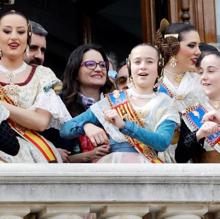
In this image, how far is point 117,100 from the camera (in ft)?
30.9

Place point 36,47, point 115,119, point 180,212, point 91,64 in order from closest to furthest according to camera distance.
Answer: point 180,212, point 115,119, point 91,64, point 36,47

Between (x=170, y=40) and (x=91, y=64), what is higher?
(x=170, y=40)

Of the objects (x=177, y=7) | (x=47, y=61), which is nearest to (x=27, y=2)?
(x=47, y=61)

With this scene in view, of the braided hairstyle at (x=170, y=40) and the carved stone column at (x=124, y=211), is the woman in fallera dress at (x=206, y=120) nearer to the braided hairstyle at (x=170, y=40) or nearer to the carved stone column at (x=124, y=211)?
the braided hairstyle at (x=170, y=40)

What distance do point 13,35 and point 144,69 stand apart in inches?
31.3

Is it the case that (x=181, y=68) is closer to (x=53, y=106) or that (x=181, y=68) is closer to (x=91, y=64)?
(x=91, y=64)

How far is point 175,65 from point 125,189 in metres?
1.94

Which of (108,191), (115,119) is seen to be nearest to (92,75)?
(115,119)

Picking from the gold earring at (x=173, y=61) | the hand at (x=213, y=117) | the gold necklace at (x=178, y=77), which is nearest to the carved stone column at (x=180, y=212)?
the hand at (x=213, y=117)

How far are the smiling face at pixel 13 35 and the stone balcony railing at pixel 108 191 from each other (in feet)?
4.44

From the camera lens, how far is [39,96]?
9.41m

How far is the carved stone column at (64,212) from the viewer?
325 inches

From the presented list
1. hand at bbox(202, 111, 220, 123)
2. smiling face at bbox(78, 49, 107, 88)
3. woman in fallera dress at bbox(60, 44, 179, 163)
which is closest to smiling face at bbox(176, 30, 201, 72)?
smiling face at bbox(78, 49, 107, 88)

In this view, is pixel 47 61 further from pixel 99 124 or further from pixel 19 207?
pixel 19 207
